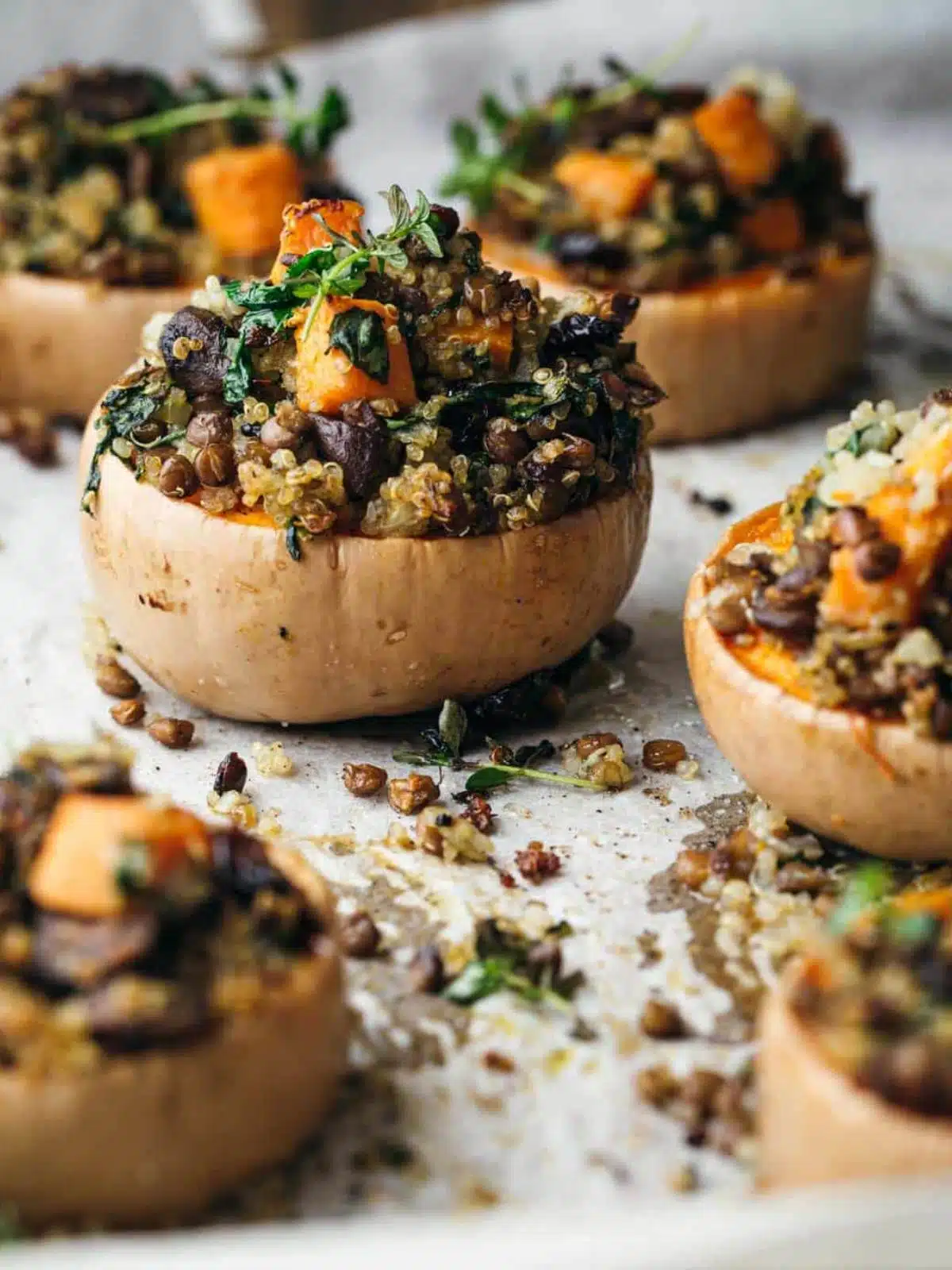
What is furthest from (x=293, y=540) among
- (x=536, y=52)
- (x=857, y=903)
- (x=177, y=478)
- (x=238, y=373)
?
(x=536, y=52)

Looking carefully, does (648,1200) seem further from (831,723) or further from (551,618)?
(551,618)

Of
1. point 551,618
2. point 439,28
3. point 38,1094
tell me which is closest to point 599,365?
point 551,618

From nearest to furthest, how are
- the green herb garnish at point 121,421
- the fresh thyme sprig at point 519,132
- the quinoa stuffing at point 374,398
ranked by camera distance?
1. the quinoa stuffing at point 374,398
2. the green herb garnish at point 121,421
3. the fresh thyme sprig at point 519,132

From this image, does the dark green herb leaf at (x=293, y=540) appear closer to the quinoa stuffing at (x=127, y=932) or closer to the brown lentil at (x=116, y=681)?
the brown lentil at (x=116, y=681)

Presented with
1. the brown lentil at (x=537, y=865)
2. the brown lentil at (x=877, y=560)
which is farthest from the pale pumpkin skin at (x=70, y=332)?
the brown lentil at (x=877, y=560)

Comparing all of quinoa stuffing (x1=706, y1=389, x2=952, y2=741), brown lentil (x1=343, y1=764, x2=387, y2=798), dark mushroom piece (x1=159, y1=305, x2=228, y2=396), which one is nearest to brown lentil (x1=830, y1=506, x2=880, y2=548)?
quinoa stuffing (x1=706, y1=389, x2=952, y2=741)

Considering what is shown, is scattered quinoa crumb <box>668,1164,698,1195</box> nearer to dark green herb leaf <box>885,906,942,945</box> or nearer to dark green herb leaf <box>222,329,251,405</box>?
dark green herb leaf <box>885,906,942,945</box>
